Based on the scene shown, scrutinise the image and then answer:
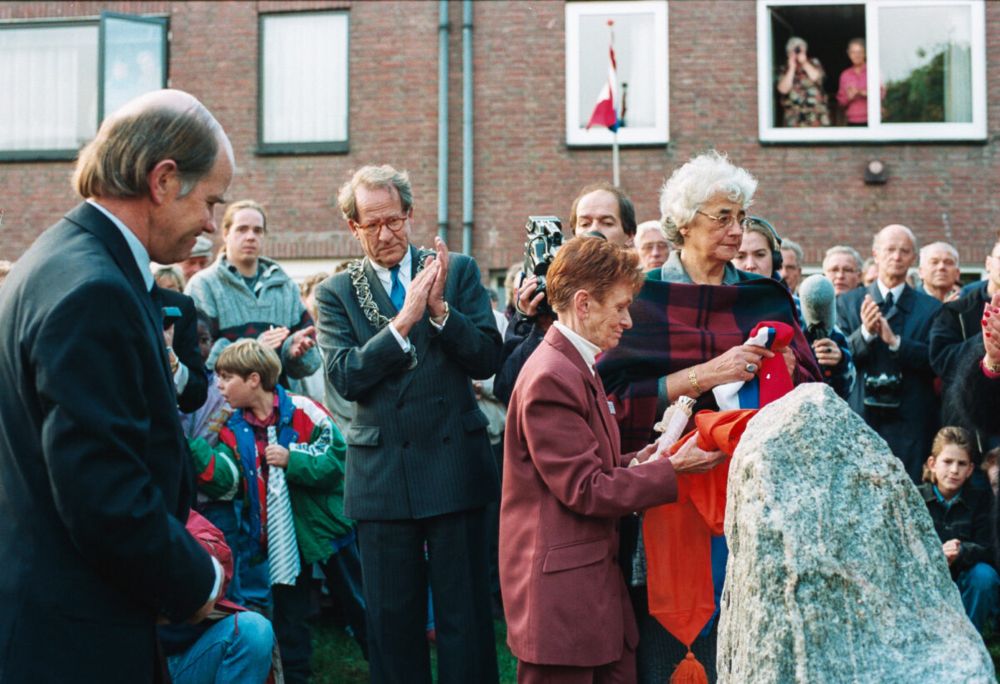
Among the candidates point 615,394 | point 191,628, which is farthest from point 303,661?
point 615,394

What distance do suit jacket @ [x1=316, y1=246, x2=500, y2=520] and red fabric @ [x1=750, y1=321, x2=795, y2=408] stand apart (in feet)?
3.62

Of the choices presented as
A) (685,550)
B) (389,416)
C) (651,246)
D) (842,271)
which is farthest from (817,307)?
(842,271)

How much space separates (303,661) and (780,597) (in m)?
3.39

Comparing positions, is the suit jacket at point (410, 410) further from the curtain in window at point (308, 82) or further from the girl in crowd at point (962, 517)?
the curtain in window at point (308, 82)

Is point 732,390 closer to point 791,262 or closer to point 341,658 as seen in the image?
point 341,658

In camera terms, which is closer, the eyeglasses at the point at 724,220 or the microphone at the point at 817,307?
the eyeglasses at the point at 724,220

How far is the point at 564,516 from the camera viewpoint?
3936mm

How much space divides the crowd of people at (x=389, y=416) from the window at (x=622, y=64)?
6839 mm

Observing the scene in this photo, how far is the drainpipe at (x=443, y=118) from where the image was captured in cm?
1449

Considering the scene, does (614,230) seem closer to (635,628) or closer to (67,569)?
(635,628)

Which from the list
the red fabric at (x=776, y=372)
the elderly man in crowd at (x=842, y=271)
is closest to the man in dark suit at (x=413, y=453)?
the red fabric at (x=776, y=372)

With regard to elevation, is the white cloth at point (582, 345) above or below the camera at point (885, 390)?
above

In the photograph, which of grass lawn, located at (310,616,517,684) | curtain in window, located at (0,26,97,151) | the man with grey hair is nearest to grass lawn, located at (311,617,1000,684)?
grass lawn, located at (310,616,517,684)

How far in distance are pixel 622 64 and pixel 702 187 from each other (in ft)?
34.3
